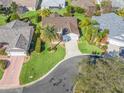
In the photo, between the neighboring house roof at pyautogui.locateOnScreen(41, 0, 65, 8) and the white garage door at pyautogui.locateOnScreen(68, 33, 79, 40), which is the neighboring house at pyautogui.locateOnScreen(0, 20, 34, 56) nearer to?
the white garage door at pyautogui.locateOnScreen(68, 33, 79, 40)

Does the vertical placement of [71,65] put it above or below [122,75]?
below

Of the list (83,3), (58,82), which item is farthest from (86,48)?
(83,3)

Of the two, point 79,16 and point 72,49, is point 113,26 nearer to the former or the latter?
point 79,16

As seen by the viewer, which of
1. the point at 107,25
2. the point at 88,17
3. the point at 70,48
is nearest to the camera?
the point at 70,48

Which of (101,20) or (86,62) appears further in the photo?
(101,20)

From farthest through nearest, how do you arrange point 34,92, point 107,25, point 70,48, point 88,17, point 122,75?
point 88,17, point 107,25, point 70,48, point 34,92, point 122,75

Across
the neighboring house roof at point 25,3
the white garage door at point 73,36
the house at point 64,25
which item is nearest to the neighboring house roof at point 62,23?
the house at point 64,25

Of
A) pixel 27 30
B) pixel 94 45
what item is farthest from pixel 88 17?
pixel 27 30

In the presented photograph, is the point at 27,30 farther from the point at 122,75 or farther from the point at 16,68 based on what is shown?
the point at 122,75
